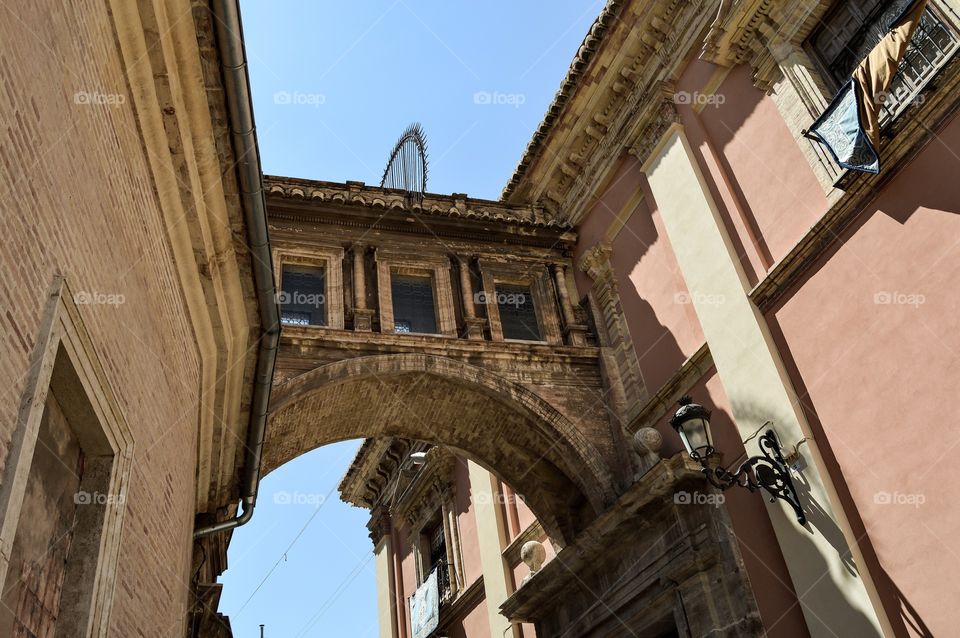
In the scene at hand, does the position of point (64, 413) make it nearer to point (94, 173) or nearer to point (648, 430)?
point (94, 173)

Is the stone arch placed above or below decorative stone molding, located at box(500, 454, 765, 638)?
above

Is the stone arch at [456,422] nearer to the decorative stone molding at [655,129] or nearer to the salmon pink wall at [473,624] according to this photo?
the salmon pink wall at [473,624]

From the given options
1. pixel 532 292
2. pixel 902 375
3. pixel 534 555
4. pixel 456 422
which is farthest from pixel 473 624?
pixel 902 375

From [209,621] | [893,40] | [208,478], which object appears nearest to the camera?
[893,40]

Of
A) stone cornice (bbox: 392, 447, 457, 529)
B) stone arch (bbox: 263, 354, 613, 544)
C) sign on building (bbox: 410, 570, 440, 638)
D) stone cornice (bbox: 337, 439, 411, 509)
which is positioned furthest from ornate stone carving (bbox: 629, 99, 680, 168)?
sign on building (bbox: 410, 570, 440, 638)

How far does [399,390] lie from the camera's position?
11352 mm

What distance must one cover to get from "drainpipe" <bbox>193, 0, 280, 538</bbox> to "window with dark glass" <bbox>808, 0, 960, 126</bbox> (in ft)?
18.6

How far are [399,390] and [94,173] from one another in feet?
24.1

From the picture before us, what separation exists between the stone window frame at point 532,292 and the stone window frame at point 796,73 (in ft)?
Result: 14.8

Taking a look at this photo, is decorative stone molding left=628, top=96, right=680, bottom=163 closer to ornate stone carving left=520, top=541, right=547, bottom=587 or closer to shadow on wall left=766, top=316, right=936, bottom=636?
shadow on wall left=766, top=316, right=936, bottom=636

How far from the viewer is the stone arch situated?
35.6 feet

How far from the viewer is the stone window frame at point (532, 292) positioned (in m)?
12.1

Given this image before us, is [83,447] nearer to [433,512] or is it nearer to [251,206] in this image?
[251,206]

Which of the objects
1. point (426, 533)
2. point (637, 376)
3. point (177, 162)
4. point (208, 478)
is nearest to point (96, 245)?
point (177, 162)
